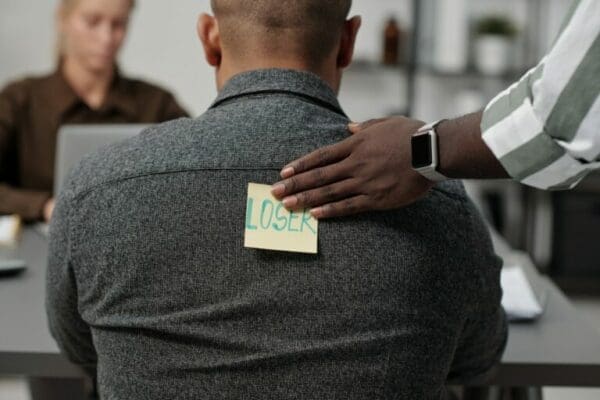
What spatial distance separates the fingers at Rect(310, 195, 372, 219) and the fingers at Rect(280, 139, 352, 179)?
0.05 m

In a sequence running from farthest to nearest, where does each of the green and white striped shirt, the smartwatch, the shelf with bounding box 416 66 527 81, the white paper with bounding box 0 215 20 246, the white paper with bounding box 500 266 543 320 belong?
the shelf with bounding box 416 66 527 81 → the white paper with bounding box 0 215 20 246 → the white paper with bounding box 500 266 543 320 → the smartwatch → the green and white striped shirt

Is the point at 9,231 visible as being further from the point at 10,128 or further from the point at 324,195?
the point at 324,195

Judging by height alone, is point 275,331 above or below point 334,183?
below

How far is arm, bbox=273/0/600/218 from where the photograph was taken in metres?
0.77

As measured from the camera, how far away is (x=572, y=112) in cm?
78

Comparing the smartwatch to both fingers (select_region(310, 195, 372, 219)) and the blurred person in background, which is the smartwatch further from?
the blurred person in background

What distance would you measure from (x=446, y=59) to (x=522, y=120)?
3.05m

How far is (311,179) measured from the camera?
968mm

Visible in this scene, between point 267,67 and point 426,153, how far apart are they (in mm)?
248

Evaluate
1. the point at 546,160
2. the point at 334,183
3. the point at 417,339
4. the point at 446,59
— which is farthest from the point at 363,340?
the point at 446,59

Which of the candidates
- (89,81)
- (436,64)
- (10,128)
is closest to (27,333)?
(10,128)

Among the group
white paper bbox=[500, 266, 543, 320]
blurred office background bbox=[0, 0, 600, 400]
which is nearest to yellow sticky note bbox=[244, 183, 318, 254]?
white paper bbox=[500, 266, 543, 320]

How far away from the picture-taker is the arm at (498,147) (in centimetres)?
77

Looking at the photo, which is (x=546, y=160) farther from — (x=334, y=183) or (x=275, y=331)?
(x=275, y=331)
